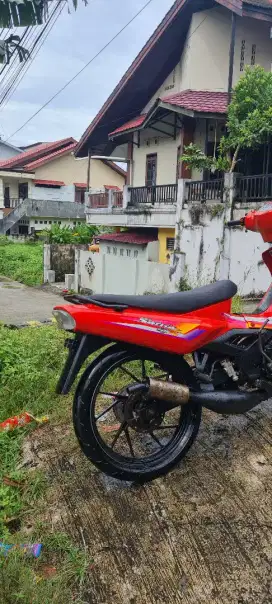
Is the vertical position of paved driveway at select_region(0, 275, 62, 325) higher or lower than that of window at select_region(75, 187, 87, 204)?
lower

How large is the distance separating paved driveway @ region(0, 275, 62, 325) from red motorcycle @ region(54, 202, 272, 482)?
8101 mm

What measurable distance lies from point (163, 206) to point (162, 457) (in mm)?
11565

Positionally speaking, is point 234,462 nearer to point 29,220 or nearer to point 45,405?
point 45,405

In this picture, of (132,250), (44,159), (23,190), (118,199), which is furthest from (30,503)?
(23,190)

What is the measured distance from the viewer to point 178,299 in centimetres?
219

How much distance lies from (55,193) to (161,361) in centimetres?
3128

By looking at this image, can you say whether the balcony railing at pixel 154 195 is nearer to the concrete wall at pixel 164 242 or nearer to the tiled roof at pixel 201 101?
the concrete wall at pixel 164 242

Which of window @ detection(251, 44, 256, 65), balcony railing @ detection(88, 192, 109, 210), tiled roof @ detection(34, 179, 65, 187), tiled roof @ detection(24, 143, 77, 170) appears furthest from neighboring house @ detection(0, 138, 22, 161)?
window @ detection(251, 44, 256, 65)

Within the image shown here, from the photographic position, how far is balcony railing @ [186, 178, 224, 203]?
36.3 feet

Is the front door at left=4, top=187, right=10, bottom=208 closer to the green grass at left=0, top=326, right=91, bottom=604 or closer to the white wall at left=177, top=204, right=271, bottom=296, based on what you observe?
the white wall at left=177, top=204, right=271, bottom=296

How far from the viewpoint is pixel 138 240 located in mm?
14969

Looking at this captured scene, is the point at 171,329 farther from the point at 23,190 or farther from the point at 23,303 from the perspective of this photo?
the point at 23,190

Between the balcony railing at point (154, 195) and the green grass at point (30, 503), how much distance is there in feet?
32.4

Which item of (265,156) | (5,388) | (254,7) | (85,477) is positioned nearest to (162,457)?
(85,477)
